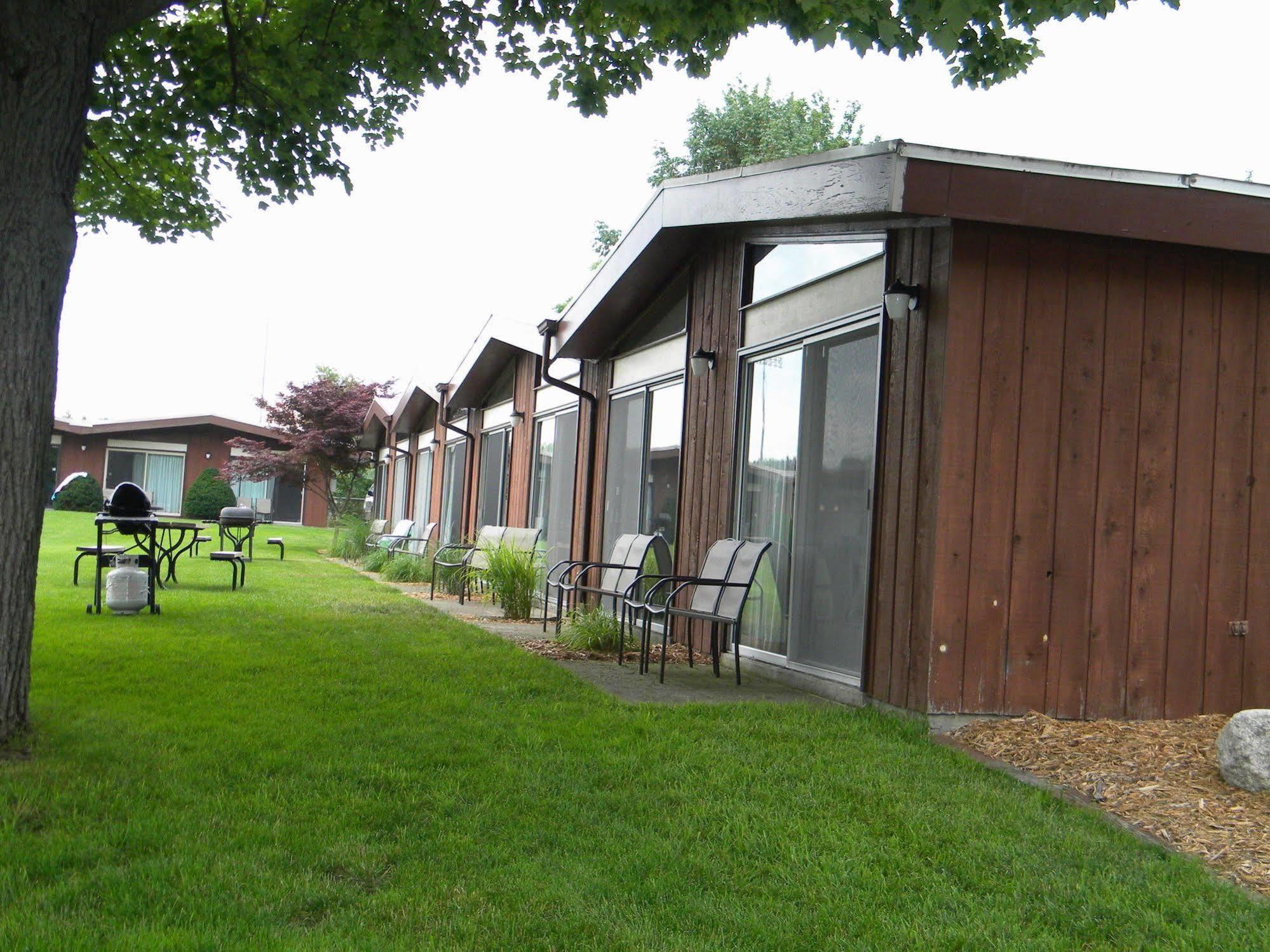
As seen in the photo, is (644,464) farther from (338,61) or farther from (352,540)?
(352,540)

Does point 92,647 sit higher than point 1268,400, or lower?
Answer: lower

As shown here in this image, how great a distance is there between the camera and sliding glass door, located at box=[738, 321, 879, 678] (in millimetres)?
5801

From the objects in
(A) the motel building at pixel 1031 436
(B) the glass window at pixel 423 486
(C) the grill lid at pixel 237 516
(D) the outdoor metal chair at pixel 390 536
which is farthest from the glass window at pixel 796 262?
(B) the glass window at pixel 423 486

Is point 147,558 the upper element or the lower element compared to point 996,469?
lower

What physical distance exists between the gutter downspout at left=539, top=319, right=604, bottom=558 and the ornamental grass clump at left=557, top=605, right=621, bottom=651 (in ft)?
8.25

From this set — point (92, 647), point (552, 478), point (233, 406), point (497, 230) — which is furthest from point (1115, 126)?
point (233, 406)

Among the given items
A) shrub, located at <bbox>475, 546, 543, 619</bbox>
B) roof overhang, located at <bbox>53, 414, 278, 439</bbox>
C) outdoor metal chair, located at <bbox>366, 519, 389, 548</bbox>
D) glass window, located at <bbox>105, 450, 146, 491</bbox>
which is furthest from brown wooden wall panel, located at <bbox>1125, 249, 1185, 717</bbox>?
glass window, located at <bbox>105, 450, 146, 491</bbox>

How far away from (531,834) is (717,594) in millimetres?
3509

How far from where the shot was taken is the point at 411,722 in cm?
473

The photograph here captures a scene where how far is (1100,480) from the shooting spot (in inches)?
204

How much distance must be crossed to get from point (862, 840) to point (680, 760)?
1051 millimetres

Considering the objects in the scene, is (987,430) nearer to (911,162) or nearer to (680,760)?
(911,162)

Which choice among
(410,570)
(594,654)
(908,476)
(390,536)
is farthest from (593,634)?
(390,536)

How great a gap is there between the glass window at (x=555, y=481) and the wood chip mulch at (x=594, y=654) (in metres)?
3.24
